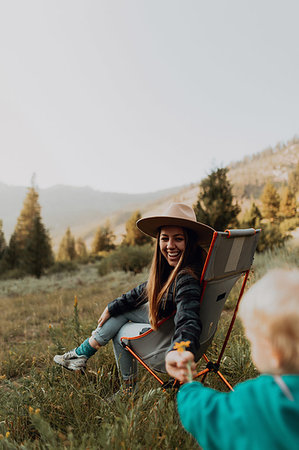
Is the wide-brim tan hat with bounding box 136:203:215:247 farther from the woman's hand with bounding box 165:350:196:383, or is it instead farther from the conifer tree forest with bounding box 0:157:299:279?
the conifer tree forest with bounding box 0:157:299:279

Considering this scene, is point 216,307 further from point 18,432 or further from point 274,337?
point 18,432

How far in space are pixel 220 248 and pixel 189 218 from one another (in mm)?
549

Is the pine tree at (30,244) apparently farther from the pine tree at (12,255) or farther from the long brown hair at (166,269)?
the long brown hair at (166,269)

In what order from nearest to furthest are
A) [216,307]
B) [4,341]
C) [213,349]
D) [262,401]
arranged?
[262,401], [216,307], [213,349], [4,341]

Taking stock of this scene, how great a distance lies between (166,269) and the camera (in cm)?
257

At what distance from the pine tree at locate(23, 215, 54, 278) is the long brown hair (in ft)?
57.6

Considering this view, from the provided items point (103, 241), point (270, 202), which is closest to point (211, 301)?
point (103, 241)

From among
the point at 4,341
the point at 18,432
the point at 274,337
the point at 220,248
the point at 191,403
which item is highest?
the point at 220,248

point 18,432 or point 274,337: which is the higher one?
point 274,337

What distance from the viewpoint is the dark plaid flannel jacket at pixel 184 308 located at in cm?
168

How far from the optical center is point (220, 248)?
1857mm

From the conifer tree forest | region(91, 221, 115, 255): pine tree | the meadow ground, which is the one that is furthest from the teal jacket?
region(91, 221, 115, 255): pine tree

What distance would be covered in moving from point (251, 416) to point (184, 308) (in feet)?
3.08

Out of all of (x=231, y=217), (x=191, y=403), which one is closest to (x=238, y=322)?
(x=191, y=403)
